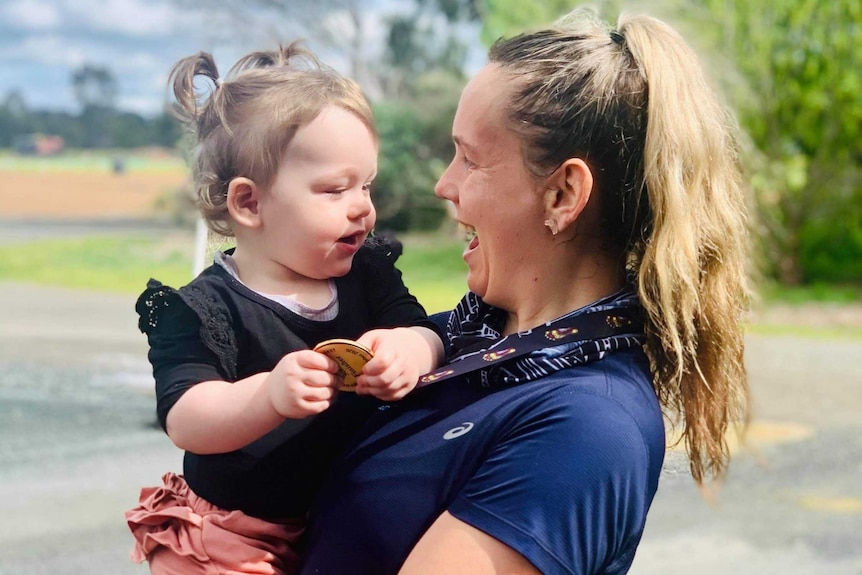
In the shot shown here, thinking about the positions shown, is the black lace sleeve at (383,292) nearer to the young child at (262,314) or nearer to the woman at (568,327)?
the young child at (262,314)

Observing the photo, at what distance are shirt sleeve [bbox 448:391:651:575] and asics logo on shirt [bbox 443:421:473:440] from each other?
8 cm

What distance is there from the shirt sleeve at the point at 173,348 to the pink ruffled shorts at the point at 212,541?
214mm

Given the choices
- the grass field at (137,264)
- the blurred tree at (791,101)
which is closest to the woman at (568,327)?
the grass field at (137,264)

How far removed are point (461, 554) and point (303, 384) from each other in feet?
1.17

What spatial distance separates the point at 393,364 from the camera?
6.12 feet

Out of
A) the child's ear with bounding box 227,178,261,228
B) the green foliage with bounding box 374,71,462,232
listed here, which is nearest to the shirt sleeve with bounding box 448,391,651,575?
the child's ear with bounding box 227,178,261,228

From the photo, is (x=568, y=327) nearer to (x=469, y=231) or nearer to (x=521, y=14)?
(x=469, y=231)

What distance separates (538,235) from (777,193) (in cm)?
1440

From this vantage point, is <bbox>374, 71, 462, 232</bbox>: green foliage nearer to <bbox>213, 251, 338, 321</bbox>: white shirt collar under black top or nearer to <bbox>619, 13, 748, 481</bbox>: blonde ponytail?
<bbox>213, 251, 338, 321</bbox>: white shirt collar under black top

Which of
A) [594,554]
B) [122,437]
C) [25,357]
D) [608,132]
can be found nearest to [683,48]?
[608,132]

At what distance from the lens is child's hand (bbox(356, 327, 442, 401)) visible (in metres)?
1.84

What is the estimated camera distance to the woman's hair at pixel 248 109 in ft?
7.02

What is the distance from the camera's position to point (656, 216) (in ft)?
6.26

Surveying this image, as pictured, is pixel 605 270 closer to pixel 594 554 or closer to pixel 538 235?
pixel 538 235
